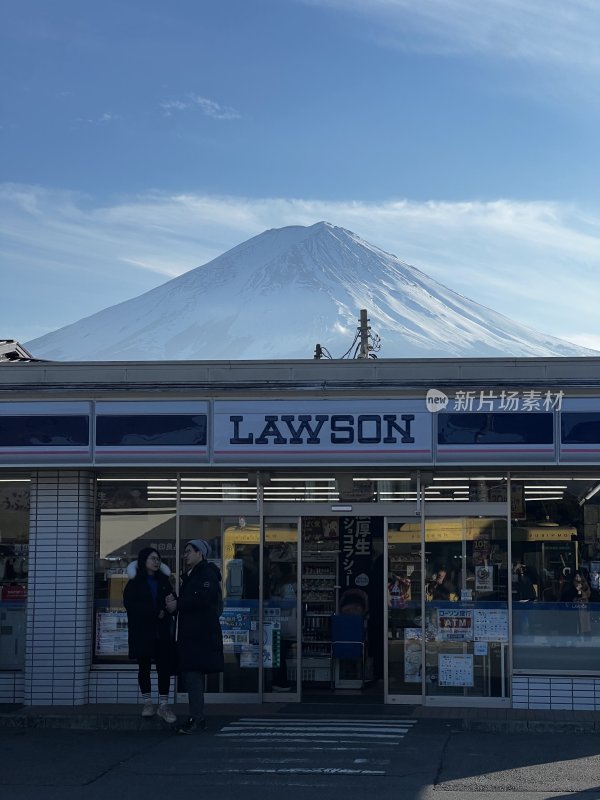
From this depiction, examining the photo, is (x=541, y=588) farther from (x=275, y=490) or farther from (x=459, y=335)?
(x=459, y=335)

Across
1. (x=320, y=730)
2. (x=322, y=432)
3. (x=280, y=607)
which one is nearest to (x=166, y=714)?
(x=320, y=730)

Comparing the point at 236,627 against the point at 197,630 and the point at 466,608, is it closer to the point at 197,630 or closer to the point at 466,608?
the point at 197,630

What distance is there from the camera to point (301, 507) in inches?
511

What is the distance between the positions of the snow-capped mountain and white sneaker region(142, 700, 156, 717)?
420 feet

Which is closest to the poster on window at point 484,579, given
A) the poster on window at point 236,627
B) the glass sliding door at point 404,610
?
the glass sliding door at point 404,610

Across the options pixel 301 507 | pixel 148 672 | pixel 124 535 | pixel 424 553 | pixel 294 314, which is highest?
pixel 294 314

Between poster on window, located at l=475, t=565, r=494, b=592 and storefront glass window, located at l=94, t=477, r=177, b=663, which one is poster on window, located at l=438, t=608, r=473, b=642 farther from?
storefront glass window, located at l=94, t=477, r=177, b=663

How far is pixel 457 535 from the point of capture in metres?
12.8

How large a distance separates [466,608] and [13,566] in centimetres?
492

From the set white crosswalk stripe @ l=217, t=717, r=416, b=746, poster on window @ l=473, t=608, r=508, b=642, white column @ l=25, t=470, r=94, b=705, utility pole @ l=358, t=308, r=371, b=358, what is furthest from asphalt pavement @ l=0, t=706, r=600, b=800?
utility pole @ l=358, t=308, r=371, b=358

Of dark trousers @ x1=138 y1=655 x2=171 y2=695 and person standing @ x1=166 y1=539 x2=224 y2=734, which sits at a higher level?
person standing @ x1=166 y1=539 x2=224 y2=734

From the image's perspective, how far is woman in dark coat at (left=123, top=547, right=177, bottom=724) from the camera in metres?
11.5

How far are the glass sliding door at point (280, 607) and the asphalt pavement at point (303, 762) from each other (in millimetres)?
1150

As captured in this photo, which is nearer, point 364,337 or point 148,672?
point 148,672
